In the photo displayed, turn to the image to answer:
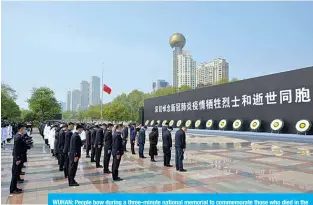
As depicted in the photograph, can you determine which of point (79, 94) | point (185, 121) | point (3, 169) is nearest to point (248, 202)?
point (3, 169)

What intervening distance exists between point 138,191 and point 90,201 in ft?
5.05

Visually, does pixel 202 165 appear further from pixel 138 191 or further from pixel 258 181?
pixel 138 191

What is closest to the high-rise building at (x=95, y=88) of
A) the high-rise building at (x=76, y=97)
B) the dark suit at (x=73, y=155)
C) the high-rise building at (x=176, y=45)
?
the high-rise building at (x=76, y=97)

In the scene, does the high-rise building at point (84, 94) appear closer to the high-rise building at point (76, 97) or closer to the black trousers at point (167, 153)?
the high-rise building at point (76, 97)

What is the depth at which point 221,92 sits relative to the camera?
22688 millimetres

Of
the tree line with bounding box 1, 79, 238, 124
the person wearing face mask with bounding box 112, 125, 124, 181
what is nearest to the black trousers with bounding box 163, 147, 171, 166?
the person wearing face mask with bounding box 112, 125, 124, 181

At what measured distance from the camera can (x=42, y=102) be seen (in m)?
32.4

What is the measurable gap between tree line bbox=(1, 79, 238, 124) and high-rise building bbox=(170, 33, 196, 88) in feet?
157

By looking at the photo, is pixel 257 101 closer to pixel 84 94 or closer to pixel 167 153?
pixel 167 153

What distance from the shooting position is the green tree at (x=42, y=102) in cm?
3234

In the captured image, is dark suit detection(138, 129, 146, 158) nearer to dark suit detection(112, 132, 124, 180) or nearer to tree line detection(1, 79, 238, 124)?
dark suit detection(112, 132, 124, 180)

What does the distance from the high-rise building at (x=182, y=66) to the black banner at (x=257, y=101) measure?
82.2m

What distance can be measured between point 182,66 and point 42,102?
84.5 m

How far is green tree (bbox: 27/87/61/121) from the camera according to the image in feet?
106
